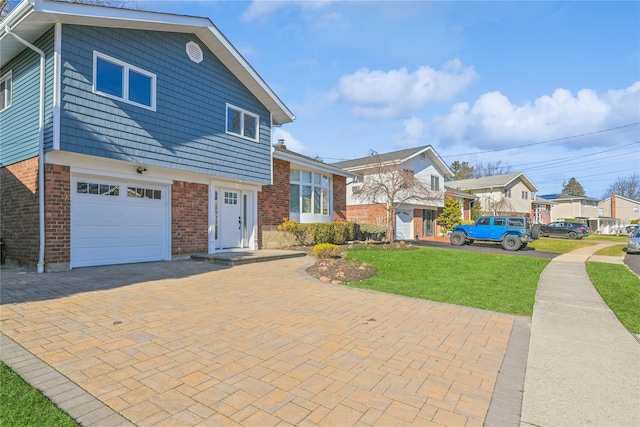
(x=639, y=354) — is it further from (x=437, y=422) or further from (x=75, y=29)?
(x=75, y=29)

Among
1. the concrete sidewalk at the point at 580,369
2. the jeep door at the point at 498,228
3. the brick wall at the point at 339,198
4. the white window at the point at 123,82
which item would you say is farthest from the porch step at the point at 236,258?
the jeep door at the point at 498,228

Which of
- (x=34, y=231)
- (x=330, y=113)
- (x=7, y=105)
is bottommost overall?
(x=34, y=231)

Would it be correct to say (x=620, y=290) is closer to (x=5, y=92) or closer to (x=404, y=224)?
(x=5, y=92)

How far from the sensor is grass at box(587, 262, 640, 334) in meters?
6.12

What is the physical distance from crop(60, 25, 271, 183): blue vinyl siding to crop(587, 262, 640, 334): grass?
36.9 feet

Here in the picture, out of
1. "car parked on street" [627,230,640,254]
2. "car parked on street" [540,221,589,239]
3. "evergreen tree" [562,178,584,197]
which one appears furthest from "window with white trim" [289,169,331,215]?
"evergreen tree" [562,178,584,197]

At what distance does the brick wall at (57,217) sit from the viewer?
8242 mm

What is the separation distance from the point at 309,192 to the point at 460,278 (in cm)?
922

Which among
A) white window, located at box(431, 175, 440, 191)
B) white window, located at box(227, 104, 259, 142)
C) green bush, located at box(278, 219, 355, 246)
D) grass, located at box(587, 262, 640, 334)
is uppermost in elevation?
white window, located at box(227, 104, 259, 142)

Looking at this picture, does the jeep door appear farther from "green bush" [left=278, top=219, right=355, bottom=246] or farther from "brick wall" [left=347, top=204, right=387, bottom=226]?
"green bush" [left=278, top=219, right=355, bottom=246]

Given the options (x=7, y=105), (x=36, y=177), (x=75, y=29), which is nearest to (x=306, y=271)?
(x=36, y=177)

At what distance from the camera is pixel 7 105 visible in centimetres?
1003

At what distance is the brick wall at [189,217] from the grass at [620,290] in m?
11.2

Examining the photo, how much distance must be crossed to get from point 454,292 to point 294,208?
9664mm
